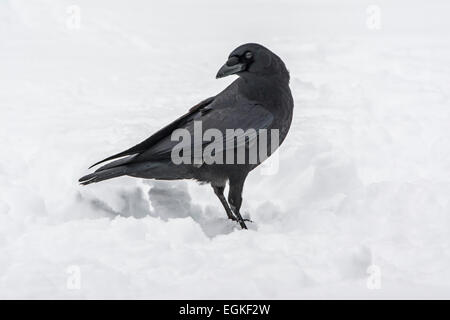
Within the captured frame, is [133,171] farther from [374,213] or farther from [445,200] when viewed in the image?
[445,200]

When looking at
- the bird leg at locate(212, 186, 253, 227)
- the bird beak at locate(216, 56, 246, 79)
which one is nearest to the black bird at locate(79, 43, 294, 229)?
the bird beak at locate(216, 56, 246, 79)

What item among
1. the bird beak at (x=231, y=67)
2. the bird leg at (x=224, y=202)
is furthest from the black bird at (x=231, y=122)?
the bird leg at (x=224, y=202)

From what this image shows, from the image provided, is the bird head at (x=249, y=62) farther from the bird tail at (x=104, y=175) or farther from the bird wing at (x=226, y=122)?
the bird tail at (x=104, y=175)

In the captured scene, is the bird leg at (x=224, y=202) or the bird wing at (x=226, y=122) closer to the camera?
the bird wing at (x=226, y=122)

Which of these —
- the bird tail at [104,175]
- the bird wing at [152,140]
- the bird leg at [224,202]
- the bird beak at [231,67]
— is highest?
the bird beak at [231,67]

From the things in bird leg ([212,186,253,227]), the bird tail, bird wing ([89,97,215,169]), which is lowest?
bird leg ([212,186,253,227])

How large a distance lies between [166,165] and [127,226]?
24.4 inches

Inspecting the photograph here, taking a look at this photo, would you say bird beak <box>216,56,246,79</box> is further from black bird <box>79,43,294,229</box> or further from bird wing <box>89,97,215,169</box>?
bird wing <box>89,97,215,169</box>

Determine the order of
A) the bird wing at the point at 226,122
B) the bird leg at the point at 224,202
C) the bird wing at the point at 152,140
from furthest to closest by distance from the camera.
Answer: the bird leg at the point at 224,202 → the bird wing at the point at 152,140 → the bird wing at the point at 226,122

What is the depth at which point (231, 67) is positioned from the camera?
17.6 ft

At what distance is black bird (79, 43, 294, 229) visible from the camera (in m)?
5.32

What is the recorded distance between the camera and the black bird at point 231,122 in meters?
5.32

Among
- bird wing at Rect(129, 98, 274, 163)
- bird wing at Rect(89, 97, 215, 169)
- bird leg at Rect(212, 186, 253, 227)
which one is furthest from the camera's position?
bird leg at Rect(212, 186, 253, 227)

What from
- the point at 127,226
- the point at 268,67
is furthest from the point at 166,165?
the point at 268,67
